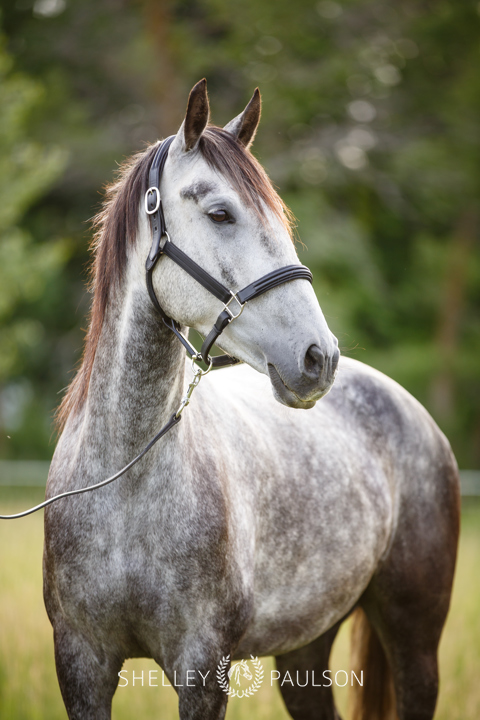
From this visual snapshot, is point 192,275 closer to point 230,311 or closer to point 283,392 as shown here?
point 230,311

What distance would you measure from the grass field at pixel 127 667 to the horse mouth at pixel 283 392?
9.25ft

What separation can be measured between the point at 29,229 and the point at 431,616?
14711 millimetres

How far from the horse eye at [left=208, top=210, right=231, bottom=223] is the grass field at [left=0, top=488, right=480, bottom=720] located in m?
3.23

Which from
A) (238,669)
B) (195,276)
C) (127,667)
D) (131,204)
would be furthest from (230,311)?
(127,667)

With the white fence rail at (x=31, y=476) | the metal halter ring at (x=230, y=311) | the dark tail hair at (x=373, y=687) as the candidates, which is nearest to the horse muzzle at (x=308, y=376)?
the metal halter ring at (x=230, y=311)

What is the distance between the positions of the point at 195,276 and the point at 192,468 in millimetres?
698

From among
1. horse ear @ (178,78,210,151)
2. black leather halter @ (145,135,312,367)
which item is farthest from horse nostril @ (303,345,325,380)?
horse ear @ (178,78,210,151)

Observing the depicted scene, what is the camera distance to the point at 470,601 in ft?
20.4

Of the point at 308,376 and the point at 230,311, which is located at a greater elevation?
the point at 230,311

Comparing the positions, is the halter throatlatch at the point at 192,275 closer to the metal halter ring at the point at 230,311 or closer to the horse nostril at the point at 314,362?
the metal halter ring at the point at 230,311

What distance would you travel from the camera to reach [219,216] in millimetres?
2088

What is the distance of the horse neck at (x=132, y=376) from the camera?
87.9 inches

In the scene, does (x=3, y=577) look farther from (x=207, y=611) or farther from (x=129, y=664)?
(x=207, y=611)

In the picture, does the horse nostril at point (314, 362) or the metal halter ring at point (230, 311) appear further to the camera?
the metal halter ring at point (230, 311)
